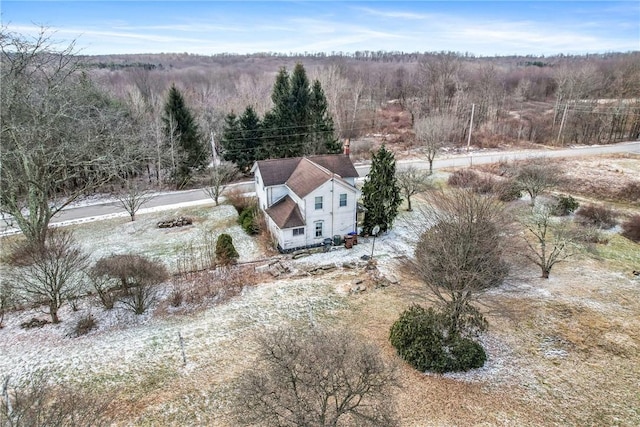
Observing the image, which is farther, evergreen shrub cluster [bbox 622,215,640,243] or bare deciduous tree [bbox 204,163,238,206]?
bare deciduous tree [bbox 204,163,238,206]

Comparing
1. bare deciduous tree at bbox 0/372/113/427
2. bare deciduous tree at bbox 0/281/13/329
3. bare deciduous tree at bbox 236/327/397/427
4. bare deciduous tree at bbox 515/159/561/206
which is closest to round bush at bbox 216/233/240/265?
bare deciduous tree at bbox 0/281/13/329

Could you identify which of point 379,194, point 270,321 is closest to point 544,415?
point 270,321

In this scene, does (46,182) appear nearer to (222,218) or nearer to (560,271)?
(222,218)

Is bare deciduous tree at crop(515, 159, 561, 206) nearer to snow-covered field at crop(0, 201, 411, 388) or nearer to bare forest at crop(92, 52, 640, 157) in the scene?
snow-covered field at crop(0, 201, 411, 388)

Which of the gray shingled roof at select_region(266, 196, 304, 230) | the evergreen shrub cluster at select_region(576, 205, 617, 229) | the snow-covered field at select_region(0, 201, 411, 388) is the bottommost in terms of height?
the snow-covered field at select_region(0, 201, 411, 388)

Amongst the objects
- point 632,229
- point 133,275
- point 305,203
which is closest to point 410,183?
point 305,203

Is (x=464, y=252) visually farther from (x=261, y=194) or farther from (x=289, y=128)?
(x=289, y=128)
